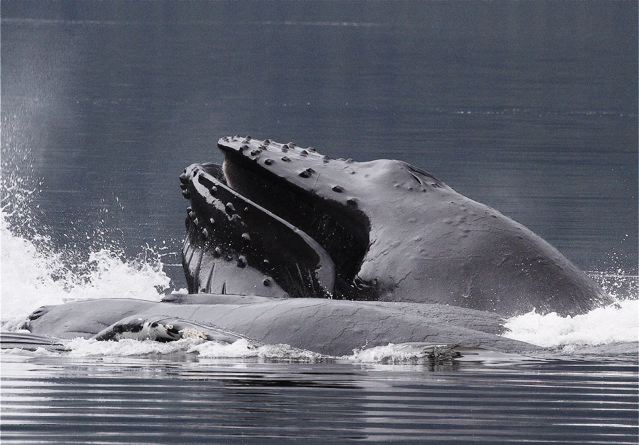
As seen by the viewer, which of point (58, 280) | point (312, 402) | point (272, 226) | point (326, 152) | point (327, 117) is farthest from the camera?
point (327, 117)

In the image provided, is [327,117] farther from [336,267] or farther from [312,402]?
[312,402]

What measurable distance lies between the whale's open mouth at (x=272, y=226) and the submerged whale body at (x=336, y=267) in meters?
0.01

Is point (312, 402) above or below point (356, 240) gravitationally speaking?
below

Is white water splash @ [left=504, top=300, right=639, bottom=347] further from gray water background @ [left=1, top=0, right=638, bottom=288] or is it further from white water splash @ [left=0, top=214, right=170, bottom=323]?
gray water background @ [left=1, top=0, right=638, bottom=288]

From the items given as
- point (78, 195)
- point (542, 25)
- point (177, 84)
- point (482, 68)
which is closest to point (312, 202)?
point (78, 195)

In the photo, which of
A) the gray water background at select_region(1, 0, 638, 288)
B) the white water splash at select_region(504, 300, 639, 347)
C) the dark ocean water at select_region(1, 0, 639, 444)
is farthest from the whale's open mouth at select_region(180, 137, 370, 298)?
the gray water background at select_region(1, 0, 638, 288)

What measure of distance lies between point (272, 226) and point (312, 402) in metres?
3.42

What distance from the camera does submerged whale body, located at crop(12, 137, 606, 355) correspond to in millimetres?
12688

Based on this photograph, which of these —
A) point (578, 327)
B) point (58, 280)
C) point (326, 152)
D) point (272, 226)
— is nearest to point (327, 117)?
point (326, 152)

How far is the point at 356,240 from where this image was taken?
14.5 m

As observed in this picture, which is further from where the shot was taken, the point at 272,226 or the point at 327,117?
the point at 327,117

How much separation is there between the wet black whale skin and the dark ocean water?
127 cm

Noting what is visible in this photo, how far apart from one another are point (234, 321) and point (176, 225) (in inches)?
455

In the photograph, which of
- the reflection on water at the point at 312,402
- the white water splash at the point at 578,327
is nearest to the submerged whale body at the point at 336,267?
the white water splash at the point at 578,327
